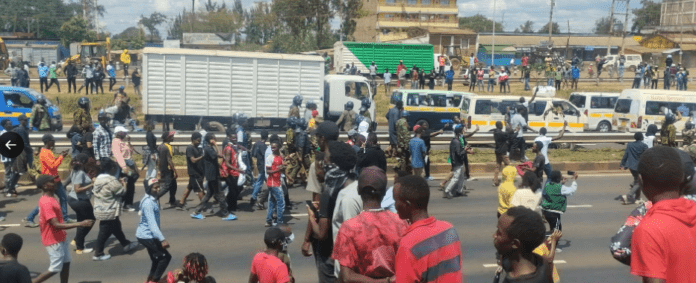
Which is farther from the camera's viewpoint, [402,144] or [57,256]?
[402,144]

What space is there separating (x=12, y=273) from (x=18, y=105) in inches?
767

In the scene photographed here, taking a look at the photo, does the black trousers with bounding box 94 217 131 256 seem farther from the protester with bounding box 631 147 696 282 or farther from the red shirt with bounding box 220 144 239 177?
the protester with bounding box 631 147 696 282

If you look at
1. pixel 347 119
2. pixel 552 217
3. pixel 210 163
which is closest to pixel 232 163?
pixel 210 163

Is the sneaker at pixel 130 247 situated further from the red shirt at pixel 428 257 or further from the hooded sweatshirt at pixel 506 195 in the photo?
the red shirt at pixel 428 257

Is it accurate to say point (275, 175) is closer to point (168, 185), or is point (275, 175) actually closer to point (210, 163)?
point (210, 163)

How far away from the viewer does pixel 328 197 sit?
536 cm

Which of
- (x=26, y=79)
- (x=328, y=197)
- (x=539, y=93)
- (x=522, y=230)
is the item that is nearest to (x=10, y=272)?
(x=328, y=197)

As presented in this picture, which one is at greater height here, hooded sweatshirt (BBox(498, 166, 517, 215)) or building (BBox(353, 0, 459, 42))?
building (BBox(353, 0, 459, 42))

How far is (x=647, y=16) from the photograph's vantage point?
95188 mm

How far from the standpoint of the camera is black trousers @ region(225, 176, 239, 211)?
39.6ft

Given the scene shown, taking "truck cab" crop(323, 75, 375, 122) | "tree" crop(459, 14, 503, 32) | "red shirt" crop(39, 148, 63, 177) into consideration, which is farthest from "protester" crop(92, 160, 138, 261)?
"tree" crop(459, 14, 503, 32)

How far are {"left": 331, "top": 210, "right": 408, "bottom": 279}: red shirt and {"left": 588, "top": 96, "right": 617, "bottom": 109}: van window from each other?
23640 mm

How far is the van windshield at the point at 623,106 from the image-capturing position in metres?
25.1

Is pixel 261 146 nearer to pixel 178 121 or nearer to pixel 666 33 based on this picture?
pixel 178 121
